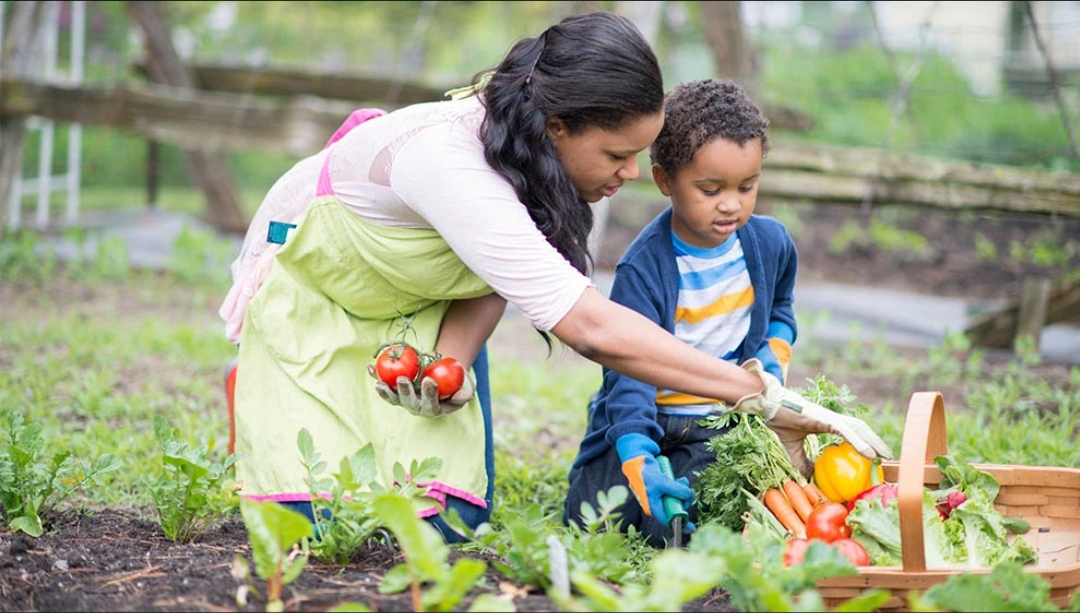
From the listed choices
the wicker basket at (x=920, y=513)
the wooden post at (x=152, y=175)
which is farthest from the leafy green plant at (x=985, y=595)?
the wooden post at (x=152, y=175)

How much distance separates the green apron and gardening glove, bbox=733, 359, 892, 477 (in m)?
0.76

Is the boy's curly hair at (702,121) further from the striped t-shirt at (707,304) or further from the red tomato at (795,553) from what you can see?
the red tomato at (795,553)

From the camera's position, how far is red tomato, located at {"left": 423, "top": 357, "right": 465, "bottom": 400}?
2656 mm

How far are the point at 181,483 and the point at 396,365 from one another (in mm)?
534

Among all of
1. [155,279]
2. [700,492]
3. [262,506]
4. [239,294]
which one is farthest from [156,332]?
[262,506]

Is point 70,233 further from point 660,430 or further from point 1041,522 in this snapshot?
point 1041,522

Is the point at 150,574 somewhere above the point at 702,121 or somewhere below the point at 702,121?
below

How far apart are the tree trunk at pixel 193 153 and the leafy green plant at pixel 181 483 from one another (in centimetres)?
565

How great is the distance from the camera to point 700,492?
2.67 m

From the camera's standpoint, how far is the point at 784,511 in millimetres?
2449

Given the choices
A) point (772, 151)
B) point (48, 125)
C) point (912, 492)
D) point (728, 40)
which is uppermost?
point (728, 40)

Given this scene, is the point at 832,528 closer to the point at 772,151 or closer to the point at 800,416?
the point at 800,416

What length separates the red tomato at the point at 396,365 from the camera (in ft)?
8.64

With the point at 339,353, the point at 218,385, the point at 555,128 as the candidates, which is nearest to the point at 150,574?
the point at 339,353
